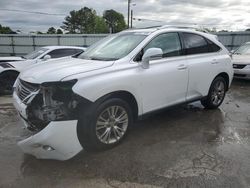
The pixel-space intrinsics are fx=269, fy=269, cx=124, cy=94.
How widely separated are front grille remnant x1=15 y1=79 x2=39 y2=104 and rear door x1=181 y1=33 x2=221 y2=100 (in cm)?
284

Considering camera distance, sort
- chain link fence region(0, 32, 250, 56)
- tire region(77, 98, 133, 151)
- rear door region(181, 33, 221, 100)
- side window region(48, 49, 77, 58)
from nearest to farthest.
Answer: tire region(77, 98, 133, 151)
rear door region(181, 33, 221, 100)
side window region(48, 49, 77, 58)
chain link fence region(0, 32, 250, 56)

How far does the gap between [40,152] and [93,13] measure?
254ft

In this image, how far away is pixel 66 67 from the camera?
3.86m

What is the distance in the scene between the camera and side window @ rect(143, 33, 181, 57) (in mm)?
4621

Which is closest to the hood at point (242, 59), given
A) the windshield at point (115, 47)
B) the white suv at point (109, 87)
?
the white suv at point (109, 87)

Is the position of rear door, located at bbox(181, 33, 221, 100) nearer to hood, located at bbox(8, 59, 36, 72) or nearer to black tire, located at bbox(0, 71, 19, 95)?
hood, located at bbox(8, 59, 36, 72)

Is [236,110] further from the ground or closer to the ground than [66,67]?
closer to the ground

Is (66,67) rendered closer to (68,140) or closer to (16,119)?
(68,140)

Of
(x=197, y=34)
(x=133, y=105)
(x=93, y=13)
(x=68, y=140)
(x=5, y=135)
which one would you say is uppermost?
(x=93, y=13)

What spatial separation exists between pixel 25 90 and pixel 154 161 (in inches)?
80.8

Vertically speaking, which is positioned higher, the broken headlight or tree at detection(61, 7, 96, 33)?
tree at detection(61, 7, 96, 33)

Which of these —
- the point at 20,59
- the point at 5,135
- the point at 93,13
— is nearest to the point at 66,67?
the point at 5,135

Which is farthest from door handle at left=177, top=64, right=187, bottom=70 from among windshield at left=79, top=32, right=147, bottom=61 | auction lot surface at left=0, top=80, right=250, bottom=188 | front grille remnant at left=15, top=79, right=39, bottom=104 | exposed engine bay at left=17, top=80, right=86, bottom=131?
front grille remnant at left=15, top=79, right=39, bottom=104

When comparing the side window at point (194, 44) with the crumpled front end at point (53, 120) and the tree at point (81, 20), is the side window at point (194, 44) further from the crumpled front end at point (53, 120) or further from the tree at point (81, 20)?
the tree at point (81, 20)
